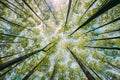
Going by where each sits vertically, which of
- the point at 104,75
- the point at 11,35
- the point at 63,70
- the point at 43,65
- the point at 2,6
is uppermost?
the point at 2,6

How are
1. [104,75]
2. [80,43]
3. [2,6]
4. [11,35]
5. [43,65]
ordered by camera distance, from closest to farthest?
[2,6] < [11,35] < [104,75] < [43,65] < [80,43]

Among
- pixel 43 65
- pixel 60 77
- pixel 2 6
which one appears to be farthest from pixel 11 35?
pixel 60 77

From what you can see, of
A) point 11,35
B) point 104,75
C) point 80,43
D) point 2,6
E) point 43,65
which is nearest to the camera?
point 2,6

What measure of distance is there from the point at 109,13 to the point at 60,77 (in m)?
7.24

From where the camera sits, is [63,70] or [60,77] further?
[63,70]

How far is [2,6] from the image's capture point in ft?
40.5

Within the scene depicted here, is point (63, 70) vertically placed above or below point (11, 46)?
below

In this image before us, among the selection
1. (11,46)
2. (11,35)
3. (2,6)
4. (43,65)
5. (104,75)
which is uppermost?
(2,6)

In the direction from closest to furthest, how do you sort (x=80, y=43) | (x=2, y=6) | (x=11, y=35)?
(x=2, y=6) < (x=11, y=35) < (x=80, y=43)

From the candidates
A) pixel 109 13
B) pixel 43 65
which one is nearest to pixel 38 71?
pixel 43 65

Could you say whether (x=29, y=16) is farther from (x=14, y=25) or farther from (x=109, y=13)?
(x=109, y=13)

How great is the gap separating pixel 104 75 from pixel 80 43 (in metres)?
4.56

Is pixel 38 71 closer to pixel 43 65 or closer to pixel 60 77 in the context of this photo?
pixel 43 65

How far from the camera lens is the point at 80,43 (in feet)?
56.4
